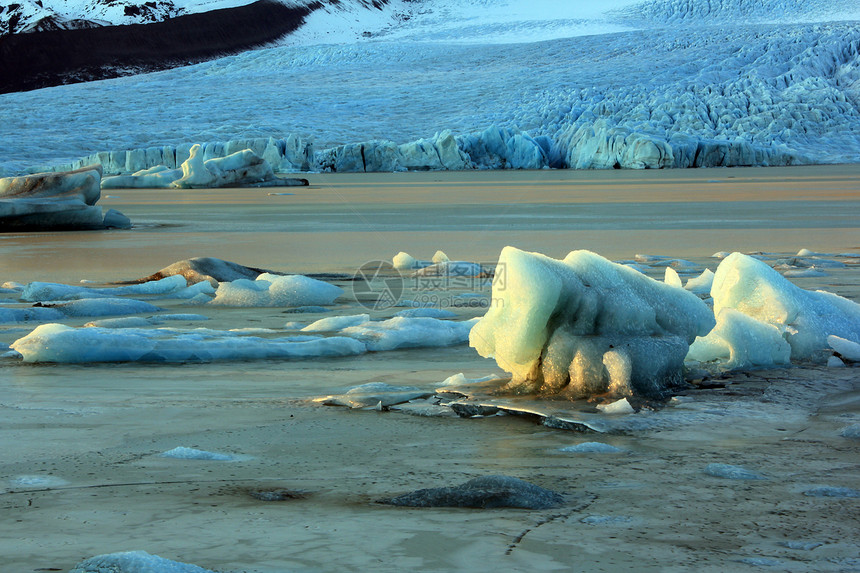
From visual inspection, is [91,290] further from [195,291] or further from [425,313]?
[425,313]

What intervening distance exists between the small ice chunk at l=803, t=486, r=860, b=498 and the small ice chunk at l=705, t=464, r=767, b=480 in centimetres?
12

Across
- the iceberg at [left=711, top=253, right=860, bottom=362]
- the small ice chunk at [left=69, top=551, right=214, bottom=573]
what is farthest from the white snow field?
the small ice chunk at [left=69, top=551, right=214, bottom=573]

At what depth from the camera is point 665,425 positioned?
2.37m

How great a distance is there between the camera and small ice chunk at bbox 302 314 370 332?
12.4 feet

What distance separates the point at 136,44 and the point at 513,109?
3143 centimetres

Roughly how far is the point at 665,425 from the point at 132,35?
5595cm

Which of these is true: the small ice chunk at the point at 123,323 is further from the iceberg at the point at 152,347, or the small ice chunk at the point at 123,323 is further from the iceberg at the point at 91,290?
the iceberg at the point at 91,290

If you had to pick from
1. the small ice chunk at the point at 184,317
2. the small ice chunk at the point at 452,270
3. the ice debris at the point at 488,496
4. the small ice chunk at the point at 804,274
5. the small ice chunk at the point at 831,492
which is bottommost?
the small ice chunk at the point at 804,274

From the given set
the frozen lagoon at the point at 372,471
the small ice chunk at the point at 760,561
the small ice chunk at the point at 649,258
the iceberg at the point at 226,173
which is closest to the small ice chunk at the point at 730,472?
the frozen lagoon at the point at 372,471

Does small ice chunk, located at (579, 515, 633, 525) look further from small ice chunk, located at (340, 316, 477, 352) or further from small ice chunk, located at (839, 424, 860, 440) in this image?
small ice chunk, located at (340, 316, 477, 352)

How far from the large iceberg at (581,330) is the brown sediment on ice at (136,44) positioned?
5193cm

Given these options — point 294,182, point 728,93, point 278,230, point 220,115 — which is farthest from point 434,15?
point 278,230

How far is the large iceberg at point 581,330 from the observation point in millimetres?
2680

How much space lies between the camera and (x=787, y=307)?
334cm
